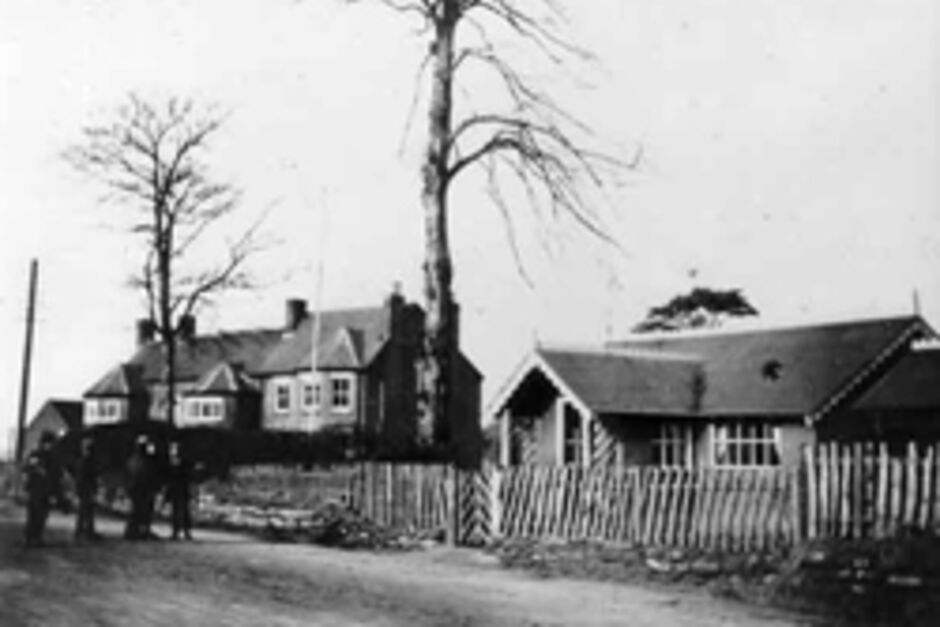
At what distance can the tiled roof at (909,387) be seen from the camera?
21.5 metres

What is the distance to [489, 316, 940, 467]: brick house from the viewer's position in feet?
75.7

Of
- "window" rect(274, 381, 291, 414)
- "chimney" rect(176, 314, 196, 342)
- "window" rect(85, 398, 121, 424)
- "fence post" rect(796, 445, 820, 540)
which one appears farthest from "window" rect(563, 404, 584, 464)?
"window" rect(85, 398, 121, 424)

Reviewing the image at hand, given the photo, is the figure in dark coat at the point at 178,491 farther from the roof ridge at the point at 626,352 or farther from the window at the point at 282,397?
Result: the window at the point at 282,397

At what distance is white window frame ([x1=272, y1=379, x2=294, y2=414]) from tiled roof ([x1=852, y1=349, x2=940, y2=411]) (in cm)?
3200

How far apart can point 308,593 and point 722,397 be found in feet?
49.0

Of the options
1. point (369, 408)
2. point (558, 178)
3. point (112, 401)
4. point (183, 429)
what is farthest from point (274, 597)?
point (112, 401)

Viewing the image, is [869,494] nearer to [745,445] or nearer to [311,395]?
[745,445]

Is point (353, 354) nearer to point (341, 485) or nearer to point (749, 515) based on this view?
point (341, 485)

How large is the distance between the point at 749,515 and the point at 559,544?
8.03 ft

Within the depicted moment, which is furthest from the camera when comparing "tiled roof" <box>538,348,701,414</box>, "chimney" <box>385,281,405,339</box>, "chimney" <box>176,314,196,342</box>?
"chimney" <box>385,281,405,339</box>

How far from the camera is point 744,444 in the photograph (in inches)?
959

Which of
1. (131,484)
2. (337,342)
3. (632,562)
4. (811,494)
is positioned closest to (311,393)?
(337,342)

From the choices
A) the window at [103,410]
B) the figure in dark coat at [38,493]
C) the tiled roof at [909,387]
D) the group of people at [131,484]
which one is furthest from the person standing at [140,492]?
the window at [103,410]

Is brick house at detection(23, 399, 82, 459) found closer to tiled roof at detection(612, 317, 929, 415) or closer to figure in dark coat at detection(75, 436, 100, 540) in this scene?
tiled roof at detection(612, 317, 929, 415)
